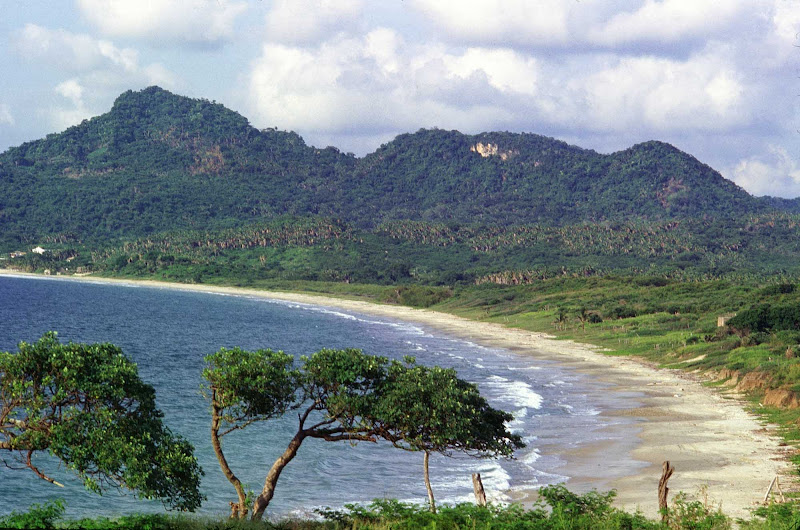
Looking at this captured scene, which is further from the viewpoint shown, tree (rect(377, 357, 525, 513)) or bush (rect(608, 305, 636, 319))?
bush (rect(608, 305, 636, 319))

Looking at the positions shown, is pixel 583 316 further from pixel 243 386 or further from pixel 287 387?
A: pixel 243 386

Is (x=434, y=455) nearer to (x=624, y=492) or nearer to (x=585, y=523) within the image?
(x=624, y=492)

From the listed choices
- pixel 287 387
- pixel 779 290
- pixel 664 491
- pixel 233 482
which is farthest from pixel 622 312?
pixel 233 482

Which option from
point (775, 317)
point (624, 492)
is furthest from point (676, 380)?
point (624, 492)

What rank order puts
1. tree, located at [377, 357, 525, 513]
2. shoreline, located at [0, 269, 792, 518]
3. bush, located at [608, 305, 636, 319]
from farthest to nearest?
bush, located at [608, 305, 636, 319]
shoreline, located at [0, 269, 792, 518]
tree, located at [377, 357, 525, 513]

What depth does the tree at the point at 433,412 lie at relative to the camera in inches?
981

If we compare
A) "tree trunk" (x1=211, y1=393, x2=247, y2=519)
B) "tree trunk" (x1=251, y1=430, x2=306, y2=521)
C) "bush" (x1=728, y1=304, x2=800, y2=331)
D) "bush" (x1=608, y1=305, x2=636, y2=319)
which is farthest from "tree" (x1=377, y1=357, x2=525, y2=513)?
"bush" (x1=608, y1=305, x2=636, y2=319)

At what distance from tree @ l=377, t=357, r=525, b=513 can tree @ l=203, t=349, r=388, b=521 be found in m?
0.75

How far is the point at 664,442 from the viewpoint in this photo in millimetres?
49281

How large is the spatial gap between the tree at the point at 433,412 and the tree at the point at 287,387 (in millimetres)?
754

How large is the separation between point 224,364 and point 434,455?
26189 mm

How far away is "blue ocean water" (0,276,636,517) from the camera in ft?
129

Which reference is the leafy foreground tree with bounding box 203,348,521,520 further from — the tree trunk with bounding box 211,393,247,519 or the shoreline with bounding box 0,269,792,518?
the shoreline with bounding box 0,269,792,518

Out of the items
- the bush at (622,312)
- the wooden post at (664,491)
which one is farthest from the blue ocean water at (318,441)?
the bush at (622,312)
